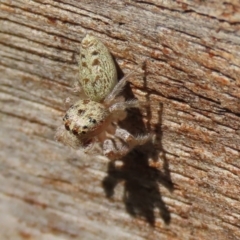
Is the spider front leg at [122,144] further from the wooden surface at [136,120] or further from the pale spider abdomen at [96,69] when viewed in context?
the pale spider abdomen at [96,69]

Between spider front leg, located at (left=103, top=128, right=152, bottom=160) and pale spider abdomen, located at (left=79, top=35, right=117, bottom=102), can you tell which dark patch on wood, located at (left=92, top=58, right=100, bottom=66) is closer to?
pale spider abdomen, located at (left=79, top=35, right=117, bottom=102)

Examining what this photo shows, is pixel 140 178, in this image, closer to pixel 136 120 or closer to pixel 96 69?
pixel 136 120

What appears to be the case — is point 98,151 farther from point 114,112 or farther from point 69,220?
point 69,220

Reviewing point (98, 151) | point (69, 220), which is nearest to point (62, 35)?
point (98, 151)

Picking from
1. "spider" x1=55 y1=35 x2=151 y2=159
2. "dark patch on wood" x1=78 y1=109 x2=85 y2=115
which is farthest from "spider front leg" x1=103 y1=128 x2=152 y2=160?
"dark patch on wood" x1=78 y1=109 x2=85 y2=115

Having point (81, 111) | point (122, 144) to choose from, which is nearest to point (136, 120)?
point (122, 144)

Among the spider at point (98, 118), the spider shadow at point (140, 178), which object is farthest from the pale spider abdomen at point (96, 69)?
the spider shadow at point (140, 178)
